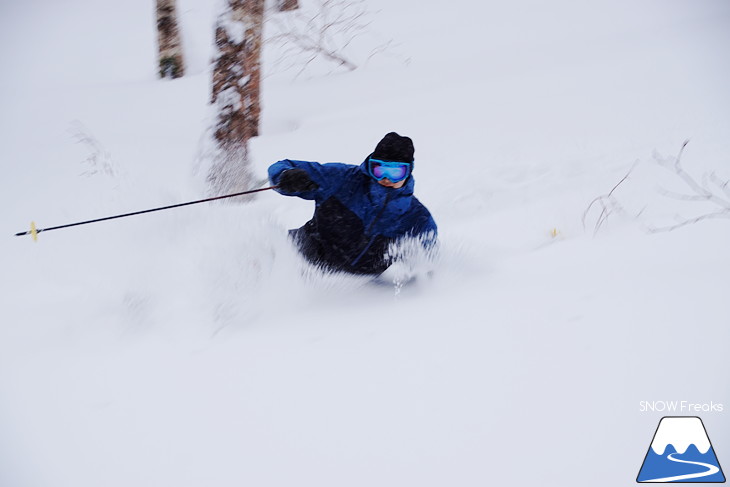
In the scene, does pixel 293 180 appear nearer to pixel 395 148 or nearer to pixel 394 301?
→ pixel 395 148

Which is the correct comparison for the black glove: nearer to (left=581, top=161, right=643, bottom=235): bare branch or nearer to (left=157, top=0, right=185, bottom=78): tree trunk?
(left=581, top=161, right=643, bottom=235): bare branch

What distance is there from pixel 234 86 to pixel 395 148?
2527 millimetres

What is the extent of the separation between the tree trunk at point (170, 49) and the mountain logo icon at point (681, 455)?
7.95 metres

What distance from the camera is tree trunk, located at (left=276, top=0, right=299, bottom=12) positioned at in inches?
396

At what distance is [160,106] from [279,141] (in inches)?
84.7

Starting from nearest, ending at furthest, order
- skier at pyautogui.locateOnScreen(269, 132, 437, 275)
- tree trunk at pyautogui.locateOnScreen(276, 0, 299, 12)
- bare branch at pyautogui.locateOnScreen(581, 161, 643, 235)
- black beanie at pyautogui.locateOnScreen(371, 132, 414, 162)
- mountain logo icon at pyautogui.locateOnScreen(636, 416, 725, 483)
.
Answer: mountain logo icon at pyautogui.locateOnScreen(636, 416, 725, 483) < black beanie at pyautogui.locateOnScreen(371, 132, 414, 162) < skier at pyautogui.locateOnScreen(269, 132, 437, 275) < bare branch at pyautogui.locateOnScreen(581, 161, 643, 235) < tree trunk at pyautogui.locateOnScreen(276, 0, 299, 12)

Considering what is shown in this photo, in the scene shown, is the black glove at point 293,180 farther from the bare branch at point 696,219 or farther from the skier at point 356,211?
the bare branch at point 696,219

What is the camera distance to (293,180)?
3.22 meters

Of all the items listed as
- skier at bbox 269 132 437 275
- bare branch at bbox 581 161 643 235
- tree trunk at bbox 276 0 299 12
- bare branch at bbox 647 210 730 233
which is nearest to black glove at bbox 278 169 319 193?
skier at bbox 269 132 437 275

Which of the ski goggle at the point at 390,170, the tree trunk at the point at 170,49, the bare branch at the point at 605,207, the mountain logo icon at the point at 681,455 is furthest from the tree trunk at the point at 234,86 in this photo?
the mountain logo icon at the point at 681,455

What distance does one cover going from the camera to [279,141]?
6066 mm

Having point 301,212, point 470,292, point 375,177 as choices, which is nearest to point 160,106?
point 301,212

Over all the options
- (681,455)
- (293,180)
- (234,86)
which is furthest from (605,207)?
(234,86)

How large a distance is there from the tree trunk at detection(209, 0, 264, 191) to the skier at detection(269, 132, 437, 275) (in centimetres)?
188
